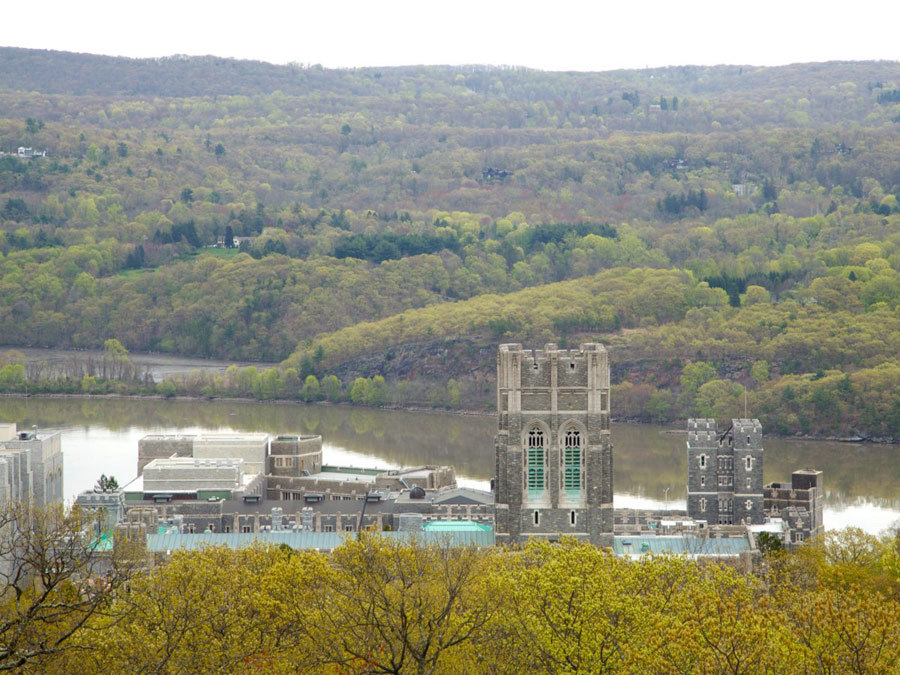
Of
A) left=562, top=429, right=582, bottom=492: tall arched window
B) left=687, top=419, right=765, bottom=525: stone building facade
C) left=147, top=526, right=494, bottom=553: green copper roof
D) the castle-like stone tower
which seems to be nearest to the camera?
the castle-like stone tower

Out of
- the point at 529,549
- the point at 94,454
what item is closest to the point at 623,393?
the point at 94,454

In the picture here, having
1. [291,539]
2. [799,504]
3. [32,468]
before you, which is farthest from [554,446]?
[32,468]

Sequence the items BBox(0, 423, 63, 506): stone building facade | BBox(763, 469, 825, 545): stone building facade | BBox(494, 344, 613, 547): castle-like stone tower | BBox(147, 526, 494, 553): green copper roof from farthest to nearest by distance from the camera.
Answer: BBox(0, 423, 63, 506): stone building facade, BBox(763, 469, 825, 545): stone building facade, BBox(147, 526, 494, 553): green copper roof, BBox(494, 344, 613, 547): castle-like stone tower

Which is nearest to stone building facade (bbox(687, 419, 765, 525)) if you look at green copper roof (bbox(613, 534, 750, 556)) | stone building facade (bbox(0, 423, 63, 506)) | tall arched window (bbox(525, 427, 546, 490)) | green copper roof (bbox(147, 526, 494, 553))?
green copper roof (bbox(613, 534, 750, 556))

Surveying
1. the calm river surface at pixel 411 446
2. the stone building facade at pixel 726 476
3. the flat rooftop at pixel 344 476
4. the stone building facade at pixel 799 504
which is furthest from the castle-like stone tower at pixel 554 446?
the flat rooftop at pixel 344 476

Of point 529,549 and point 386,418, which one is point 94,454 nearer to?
point 386,418

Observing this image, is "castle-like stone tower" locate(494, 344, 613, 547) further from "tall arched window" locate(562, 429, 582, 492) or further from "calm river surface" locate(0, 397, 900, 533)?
"calm river surface" locate(0, 397, 900, 533)
